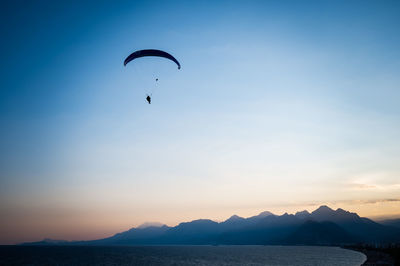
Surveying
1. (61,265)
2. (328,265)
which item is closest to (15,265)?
(61,265)

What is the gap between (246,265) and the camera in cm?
8844

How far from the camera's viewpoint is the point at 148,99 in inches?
1355

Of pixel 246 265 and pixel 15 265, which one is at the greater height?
pixel 15 265

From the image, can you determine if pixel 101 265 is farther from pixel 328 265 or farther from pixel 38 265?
pixel 328 265

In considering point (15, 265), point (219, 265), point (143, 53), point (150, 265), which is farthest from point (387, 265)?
point (15, 265)

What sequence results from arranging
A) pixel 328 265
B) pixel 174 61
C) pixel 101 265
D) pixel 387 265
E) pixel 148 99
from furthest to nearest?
pixel 101 265 → pixel 328 265 → pixel 387 265 → pixel 174 61 → pixel 148 99

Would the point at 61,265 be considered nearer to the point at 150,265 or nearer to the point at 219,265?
the point at 150,265

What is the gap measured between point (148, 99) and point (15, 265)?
314 feet

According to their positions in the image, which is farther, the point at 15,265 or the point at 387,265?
the point at 15,265

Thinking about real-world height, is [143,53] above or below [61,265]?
above

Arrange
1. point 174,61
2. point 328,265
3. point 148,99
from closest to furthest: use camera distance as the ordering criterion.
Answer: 1. point 148,99
2. point 174,61
3. point 328,265

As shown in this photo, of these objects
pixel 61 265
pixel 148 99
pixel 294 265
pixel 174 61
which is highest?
pixel 174 61

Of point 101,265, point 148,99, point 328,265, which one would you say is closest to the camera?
point 148,99

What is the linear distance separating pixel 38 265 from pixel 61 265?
8824 mm
